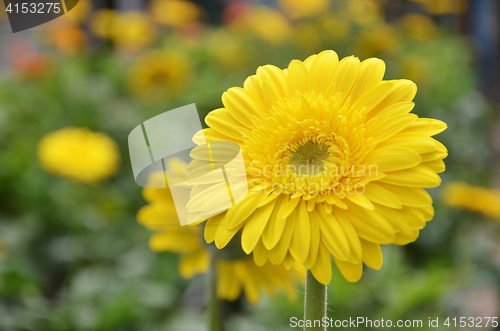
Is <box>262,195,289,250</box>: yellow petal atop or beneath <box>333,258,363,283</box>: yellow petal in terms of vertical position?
atop

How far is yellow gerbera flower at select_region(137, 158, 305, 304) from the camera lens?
0.75 feet

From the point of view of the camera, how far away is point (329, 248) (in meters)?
0.15

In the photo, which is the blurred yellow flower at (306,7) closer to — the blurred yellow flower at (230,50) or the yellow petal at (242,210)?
the blurred yellow flower at (230,50)

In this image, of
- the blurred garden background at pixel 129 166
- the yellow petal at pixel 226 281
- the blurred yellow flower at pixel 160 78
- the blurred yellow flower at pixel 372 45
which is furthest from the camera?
the blurred yellow flower at pixel 160 78

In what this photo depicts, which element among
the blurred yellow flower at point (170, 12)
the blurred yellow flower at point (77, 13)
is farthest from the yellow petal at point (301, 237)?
the blurred yellow flower at point (170, 12)

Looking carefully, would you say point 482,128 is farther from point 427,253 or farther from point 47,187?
point 47,187

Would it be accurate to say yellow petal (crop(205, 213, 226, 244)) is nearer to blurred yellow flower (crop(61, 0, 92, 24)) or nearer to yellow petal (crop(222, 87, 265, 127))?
yellow petal (crop(222, 87, 265, 127))

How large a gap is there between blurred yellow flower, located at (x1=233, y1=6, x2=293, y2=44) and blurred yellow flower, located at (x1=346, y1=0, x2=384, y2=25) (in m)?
0.20

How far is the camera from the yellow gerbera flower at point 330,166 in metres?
0.16

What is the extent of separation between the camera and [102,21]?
1.15 metres

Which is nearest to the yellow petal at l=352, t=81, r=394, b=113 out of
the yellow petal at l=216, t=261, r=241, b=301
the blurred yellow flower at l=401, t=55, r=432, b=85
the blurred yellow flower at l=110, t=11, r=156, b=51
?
the yellow petal at l=216, t=261, r=241, b=301

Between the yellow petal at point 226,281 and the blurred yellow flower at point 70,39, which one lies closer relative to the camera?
the yellow petal at point 226,281

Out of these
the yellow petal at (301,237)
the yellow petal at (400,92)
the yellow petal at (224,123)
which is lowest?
the yellow petal at (301,237)

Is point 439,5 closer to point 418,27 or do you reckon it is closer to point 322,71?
point 418,27
